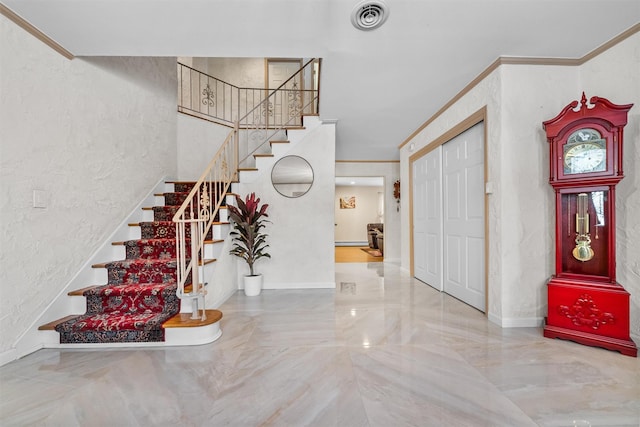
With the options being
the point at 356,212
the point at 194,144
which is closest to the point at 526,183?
the point at 194,144

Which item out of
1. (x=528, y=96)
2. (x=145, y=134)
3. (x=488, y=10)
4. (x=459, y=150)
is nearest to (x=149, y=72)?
(x=145, y=134)

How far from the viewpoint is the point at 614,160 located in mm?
1973

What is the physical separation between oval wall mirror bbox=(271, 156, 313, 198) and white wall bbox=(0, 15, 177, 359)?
→ 1705 mm

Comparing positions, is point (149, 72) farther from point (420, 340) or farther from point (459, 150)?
point (420, 340)

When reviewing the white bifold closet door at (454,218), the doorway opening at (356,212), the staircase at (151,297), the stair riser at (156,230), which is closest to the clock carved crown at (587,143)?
the white bifold closet door at (454,218)

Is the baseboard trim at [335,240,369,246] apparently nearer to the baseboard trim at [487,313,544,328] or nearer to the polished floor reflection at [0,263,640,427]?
the polished floor reflection at [0,263,640,427]

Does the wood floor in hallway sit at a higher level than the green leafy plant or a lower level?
lower

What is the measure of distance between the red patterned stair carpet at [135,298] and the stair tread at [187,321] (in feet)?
0.22

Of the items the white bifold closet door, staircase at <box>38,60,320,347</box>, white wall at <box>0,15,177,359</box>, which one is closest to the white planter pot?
staircase at <box>38,60,320,347</box>

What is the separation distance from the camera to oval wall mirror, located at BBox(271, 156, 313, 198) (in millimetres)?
3904

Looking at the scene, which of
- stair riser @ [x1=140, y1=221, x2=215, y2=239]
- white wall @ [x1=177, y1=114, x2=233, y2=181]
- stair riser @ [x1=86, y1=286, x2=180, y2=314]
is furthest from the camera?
white wall @ [x1=177, y1=114, x2=233, y2=181]

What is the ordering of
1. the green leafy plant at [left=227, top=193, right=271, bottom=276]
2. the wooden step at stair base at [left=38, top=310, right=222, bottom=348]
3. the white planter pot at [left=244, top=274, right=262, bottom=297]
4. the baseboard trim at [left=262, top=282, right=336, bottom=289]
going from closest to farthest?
the wooden step at stair base at [left=38, top=310, right=222, bottom=348] < the green leafy plant at [left=227, top=193, right=271, bottom=276] < the white planter pot at [left=244, top=274, right=262, bottom=297] < the baseboard trim at [left=262, top=282, right=336, bottom=289]

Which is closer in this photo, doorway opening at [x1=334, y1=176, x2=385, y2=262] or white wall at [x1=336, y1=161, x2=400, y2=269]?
white wall at [x1=336, y1=161, x2=400, y2=269]

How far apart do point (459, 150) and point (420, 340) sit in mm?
2265
